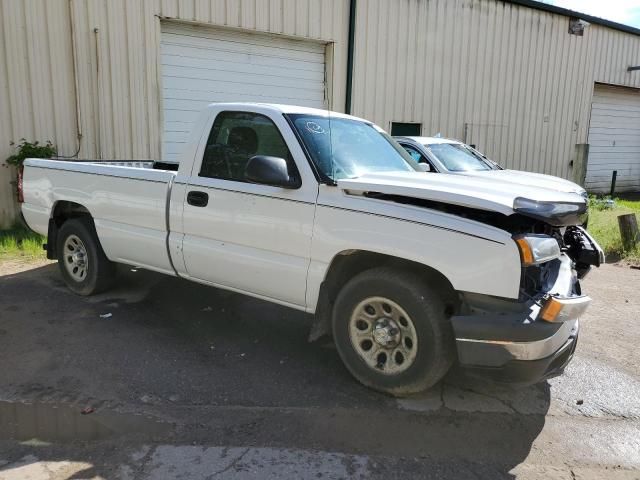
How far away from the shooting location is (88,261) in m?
5.68

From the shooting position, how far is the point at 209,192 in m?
4.46

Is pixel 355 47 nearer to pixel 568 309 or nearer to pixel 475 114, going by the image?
pixel 475 114

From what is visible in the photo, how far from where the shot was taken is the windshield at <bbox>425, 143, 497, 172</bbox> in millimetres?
8617

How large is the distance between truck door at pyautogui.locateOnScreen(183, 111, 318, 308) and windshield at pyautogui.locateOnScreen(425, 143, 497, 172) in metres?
4.63

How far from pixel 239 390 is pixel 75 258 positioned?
2.89 metres

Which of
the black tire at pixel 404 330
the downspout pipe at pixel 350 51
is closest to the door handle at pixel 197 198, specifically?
the black tire at pixel 404 330

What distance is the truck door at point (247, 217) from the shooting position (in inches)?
157

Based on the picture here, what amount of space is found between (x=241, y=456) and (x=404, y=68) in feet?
38.1

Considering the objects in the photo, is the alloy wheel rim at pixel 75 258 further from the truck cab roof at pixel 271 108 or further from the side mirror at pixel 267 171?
the side mirror at pixel 267 171

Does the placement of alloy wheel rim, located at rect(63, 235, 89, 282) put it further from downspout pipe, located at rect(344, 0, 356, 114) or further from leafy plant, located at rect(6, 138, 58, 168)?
downspout pipe, located at rect(344, 0, 356, 114)

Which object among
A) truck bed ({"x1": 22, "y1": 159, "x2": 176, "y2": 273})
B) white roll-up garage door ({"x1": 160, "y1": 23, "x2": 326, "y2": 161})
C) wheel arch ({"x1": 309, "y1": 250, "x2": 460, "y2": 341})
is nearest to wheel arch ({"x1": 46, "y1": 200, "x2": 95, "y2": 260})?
truck bed ({"x1": 22, "y1": 159, "x2": 176, "y2": 273})

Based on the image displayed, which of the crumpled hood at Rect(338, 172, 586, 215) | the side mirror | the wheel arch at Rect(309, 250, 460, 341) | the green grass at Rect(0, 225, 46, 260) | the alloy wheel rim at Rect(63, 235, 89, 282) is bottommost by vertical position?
the green grass at Rect(0, 225, 46, 260)

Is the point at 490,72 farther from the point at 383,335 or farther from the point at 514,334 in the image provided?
the point at 514,334

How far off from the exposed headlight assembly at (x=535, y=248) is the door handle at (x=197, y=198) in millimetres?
2406
